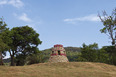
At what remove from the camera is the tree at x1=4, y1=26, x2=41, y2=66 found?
134 ft

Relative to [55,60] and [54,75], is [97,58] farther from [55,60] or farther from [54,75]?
[54,75]

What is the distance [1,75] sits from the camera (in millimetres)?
17812

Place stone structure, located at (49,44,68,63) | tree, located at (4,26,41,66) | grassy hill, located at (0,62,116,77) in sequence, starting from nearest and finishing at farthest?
grassy hill, located at (0,62,116,77)
stone structure, located at (49,44,68,63)
tree, located at (4,26,41,66)

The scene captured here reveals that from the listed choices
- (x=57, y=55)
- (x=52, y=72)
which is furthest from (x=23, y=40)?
(x=52, y=72)

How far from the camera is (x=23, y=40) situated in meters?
41.8

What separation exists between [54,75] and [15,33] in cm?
2690

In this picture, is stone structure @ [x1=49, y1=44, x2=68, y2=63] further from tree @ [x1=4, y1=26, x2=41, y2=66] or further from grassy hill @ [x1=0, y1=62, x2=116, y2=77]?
tree @ [x1=4, y1=26, x2=41, y2=66]

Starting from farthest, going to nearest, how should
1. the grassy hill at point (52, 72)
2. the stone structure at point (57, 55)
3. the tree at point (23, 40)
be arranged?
the tree at point (23, 40), the stone structure at point (57, 55), the grassy hill at point (52, 72)

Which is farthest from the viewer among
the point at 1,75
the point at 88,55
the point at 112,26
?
the point at 88,55

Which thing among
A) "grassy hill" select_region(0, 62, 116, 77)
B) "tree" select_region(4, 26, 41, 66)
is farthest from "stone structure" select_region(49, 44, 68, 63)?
"tree" select_region(4, 26, 41, 66)

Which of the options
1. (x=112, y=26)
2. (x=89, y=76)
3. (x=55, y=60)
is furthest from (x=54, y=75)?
(x=112, y=26)

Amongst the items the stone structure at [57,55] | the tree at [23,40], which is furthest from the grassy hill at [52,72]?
the tree at [23,40]

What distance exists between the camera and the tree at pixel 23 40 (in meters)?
40.9

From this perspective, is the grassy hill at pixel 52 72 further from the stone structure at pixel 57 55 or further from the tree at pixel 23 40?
the tree at pixel 23 40
